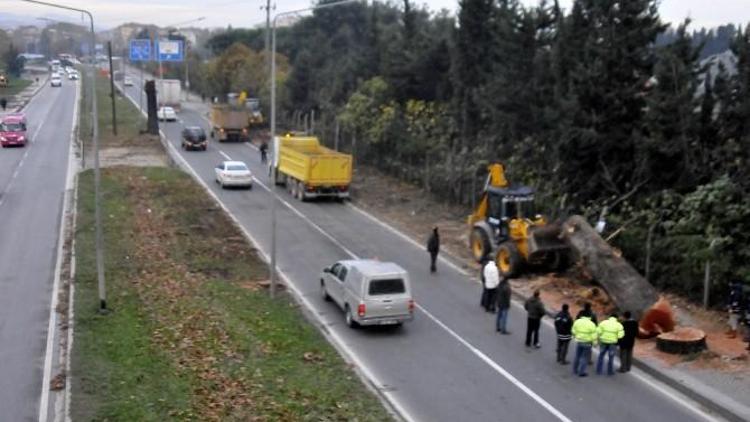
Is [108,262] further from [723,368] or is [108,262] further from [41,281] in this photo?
[723,368]

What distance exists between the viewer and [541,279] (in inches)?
1035

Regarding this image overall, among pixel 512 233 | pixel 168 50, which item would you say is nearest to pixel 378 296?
pixel 512 233

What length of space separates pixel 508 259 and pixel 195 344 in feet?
35.8

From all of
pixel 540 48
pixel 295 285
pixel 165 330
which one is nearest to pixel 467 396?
pixel 165 330

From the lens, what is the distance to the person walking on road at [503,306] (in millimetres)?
20812

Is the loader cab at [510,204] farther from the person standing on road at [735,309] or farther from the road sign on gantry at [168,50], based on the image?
the road sign on gantry at [168,50]

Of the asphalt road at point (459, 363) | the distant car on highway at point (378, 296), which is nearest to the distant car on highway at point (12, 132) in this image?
the asphalt road at point (459, 363)

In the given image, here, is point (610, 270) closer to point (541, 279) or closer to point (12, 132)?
point (541, 279)

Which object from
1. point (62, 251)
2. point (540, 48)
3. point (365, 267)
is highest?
point (540, 48)

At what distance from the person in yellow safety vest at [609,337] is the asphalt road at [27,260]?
1118cm

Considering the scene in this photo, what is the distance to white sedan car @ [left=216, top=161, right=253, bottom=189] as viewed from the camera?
42750 millimetres

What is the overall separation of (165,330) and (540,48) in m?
26.3

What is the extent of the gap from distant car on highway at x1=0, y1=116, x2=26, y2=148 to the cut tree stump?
48.7 metres

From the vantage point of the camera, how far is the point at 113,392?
52.6 feet
